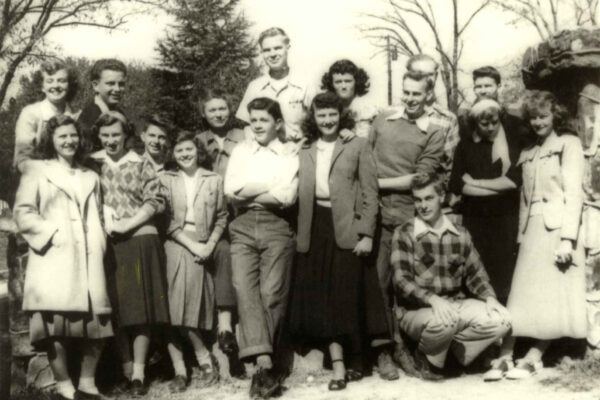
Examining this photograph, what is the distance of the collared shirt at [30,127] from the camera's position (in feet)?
18.3

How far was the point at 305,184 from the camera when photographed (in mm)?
5484

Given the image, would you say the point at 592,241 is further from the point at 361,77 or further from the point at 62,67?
the point at 62,67

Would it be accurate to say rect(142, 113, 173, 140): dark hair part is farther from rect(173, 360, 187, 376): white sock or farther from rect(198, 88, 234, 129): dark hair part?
rect(173, 360, 187, 376): white sock

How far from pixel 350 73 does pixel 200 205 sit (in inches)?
59.7

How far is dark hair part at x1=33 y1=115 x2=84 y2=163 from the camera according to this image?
5242mm

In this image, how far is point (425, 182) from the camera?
210 inches

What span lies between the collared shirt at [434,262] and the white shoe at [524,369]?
514mm

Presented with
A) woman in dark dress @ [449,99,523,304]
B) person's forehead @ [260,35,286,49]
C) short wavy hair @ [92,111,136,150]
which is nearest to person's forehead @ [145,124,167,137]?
short wavy hair @ [92,111,136,150]

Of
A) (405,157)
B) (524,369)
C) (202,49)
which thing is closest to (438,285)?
(524,369)

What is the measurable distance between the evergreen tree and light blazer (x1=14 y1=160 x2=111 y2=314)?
82.4 feet

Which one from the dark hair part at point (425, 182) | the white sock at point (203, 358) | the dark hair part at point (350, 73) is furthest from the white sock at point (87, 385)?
the dark hair part at point (350, 73)

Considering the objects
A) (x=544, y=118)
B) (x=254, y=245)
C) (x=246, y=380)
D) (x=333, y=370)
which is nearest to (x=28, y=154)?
(x=254, y=245)

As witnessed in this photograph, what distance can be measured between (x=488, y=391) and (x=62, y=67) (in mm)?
3724

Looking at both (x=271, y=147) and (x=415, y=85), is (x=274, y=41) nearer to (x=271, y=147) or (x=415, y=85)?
(x=271, y=147)
